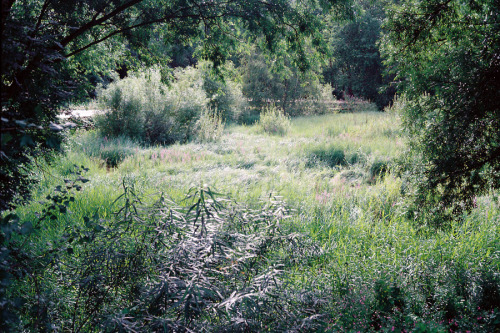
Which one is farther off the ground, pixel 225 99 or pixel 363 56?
pixel 363 56

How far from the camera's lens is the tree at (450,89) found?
2.86 metres

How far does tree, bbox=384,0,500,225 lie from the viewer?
2.86 m

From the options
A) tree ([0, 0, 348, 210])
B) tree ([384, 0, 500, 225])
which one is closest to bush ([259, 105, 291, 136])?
tree ([0, 0, 348, 210])

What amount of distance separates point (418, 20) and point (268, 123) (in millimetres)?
10746

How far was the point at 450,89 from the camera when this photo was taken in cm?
304

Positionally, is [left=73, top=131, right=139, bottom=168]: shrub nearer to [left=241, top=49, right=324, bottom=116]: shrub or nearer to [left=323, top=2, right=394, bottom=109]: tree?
[left=241, top=49, right=324, bottom=116]: shrub

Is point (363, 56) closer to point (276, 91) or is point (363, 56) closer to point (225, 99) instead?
point (276, 91)

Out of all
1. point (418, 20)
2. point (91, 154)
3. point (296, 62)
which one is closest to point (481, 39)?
point (418, 20)

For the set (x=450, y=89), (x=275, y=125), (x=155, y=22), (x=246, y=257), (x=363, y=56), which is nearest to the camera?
(x=246, y=257)

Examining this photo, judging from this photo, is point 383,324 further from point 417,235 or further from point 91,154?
point 91,154

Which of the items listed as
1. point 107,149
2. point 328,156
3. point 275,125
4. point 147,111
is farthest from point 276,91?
point 107,149

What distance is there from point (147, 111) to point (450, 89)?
10.2m

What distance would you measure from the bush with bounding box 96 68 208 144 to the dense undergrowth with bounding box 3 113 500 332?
3.81 m

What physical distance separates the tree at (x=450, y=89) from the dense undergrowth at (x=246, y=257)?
2.72ft
